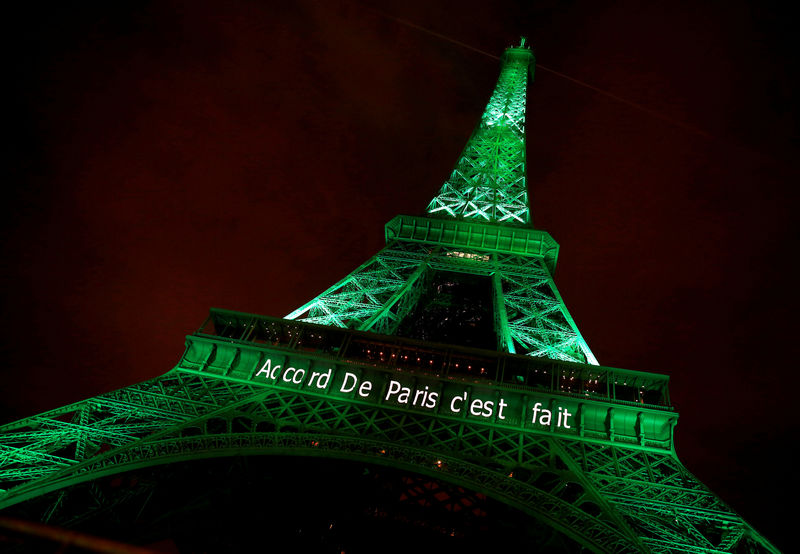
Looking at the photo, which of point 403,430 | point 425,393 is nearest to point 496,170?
point 425,393

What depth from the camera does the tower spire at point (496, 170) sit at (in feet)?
110

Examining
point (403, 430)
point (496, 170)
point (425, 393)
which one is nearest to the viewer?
point (403, 430)

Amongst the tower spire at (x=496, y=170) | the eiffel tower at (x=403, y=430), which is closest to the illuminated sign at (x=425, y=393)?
the eiffel tower at (x=403, y=430)

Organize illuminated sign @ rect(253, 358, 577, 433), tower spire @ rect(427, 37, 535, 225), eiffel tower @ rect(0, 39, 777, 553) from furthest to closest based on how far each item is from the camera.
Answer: tower spire @ rect(427, 37, 535, 225) < illuminated sign @ rect(253, 358, 577, 433) < eiffel tower @ rect(0, 39, 777, 553)

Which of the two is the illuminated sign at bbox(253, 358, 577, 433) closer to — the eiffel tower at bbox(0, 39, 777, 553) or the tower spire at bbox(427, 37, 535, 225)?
the eiffel tower at bbox(0, 39, 777, 553)

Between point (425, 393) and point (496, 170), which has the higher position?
point (496, 170)

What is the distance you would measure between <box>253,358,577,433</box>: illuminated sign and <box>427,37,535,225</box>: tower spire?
17.8 m

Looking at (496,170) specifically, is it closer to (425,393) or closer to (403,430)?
(425,393)

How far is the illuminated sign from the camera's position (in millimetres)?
15328

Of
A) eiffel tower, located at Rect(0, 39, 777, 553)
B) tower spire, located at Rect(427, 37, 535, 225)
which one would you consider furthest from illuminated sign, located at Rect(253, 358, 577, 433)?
tower spire, located at Rect(427, 37, 535, 225)

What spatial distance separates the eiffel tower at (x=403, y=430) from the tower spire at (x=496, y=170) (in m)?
12.9

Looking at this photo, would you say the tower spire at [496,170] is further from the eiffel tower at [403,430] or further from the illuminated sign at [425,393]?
the illuminated sign at [425,393]

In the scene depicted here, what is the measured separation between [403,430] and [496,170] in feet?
92.7

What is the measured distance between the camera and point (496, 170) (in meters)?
39.1
